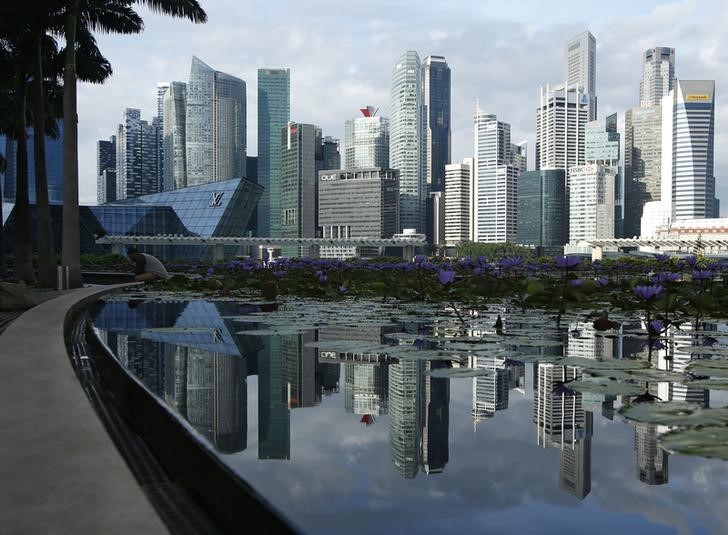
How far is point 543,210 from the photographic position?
178m

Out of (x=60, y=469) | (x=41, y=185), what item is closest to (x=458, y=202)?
(x=41, y=185)

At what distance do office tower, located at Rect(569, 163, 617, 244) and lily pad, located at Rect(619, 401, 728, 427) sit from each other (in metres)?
180

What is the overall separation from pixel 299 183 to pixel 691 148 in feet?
384

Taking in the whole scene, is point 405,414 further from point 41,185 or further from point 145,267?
point 41,185

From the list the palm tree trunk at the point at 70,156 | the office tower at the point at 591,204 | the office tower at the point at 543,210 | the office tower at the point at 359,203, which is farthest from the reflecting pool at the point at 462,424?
the office tower at the point at 591,204

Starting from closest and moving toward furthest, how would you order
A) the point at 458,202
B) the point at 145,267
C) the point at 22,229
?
the point at 145,267
the point at 22,229
the point at 458,202

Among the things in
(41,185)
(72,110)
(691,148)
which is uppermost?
(691,148)

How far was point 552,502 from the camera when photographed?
135cm

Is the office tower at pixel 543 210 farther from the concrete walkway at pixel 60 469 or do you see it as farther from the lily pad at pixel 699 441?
the concrete walkway at pixel 60 469

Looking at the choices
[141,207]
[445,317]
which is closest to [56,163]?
[141,207]

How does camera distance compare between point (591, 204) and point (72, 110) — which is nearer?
point (72, 110)

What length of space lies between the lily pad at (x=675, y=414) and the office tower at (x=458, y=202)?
188 meters

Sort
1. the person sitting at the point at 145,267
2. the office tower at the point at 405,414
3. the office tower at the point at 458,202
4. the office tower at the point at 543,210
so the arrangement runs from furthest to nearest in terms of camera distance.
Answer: the office tower at the point at 458,202 → the office tower at the point at 543,210 → the person sitting at the point at 145,267 → the office tower at the point at 405,414

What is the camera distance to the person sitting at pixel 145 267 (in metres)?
13.4
